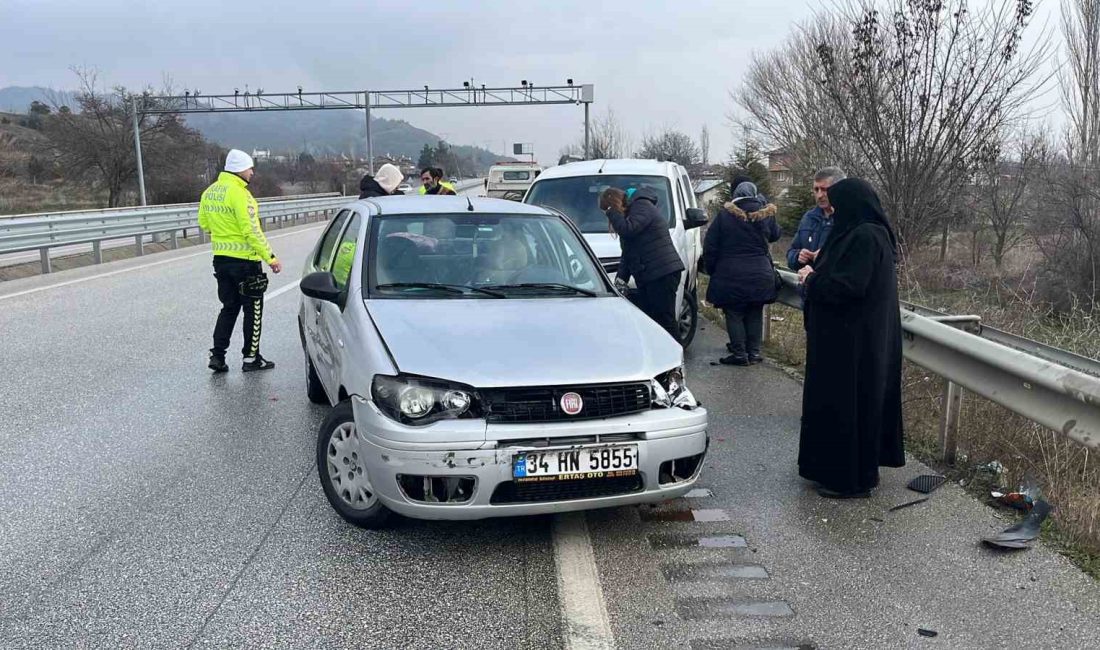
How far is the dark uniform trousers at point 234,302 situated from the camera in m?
7.70

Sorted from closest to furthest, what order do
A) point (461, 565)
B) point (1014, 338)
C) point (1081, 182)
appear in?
point (461, 565)
point (1014, 338)
point (1081, 182)

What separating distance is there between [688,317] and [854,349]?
465 centimetres

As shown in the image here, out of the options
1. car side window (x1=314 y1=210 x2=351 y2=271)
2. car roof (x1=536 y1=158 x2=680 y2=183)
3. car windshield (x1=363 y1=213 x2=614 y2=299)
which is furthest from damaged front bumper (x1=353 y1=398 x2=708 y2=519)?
car roof (x1=536 y1=158 x2=680 y2=183)

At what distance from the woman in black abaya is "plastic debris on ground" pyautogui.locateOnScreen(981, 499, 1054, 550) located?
0.72m

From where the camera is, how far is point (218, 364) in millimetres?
7762

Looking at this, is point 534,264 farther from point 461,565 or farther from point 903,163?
point 903,163

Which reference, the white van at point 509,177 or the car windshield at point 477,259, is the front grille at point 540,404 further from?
the white van at point 509,177

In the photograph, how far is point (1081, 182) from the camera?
Answer: 17.9m

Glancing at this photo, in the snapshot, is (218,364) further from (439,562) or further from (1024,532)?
(1024,532)

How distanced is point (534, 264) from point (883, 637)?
3.06m

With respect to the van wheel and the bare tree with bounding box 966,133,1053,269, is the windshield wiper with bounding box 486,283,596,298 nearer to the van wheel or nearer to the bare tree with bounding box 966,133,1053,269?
the van wheel

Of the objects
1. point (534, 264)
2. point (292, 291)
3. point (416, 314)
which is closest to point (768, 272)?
point (534, 264)

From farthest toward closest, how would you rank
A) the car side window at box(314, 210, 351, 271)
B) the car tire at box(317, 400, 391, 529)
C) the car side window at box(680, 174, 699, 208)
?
1. the car side window at box(680, 174, 699, 208)
2. the car side window at box(314, 210, 351, 271)
3. the car tire at box(317, 400, 391, 529)

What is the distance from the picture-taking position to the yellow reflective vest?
297 inches
